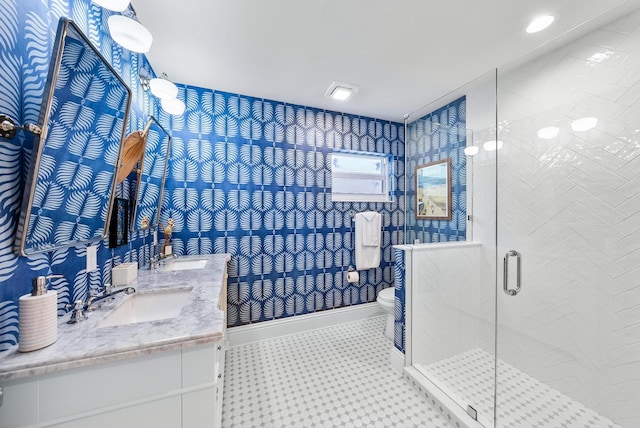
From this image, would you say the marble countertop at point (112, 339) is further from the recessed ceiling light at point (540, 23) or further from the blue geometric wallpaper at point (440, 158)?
the recessed ceiling light at point (540, 23)

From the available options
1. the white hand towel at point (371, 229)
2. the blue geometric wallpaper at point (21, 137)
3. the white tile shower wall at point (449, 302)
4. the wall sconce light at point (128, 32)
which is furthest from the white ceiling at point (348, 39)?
the white tile shower wall at point (449, 302)

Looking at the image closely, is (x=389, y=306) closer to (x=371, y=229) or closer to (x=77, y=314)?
(x=371, y=229)

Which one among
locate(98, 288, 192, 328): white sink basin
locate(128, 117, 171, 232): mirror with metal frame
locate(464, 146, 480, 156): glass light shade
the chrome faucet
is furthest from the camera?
locate(464, 146, 480, 156): glass light shade

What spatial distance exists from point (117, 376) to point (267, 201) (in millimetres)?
1906

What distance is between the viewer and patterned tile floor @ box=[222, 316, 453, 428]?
5.04 feet

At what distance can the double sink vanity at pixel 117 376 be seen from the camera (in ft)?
2.34

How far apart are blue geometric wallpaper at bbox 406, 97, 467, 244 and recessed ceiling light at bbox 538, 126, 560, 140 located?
53 cm

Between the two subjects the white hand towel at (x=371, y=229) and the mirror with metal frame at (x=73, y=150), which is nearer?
the mirror with metal frame at (x=73, y=150)

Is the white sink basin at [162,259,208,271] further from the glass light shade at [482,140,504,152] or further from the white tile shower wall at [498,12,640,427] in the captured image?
the glass light shade at [482,140,504,152]

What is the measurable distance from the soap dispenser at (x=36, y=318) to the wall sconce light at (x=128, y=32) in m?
0.97

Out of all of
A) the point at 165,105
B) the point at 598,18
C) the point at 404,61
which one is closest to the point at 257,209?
the point at 165,105

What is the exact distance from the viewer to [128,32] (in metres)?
1.02

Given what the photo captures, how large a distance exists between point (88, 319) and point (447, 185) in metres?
2.63

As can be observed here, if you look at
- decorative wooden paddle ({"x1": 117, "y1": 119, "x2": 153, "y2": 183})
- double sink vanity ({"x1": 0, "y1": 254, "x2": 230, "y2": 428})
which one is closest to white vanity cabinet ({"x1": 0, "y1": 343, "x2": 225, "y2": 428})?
double sink vanity ({"x1": 0, "y1": 254, "x2": 230, "y2": 428})
